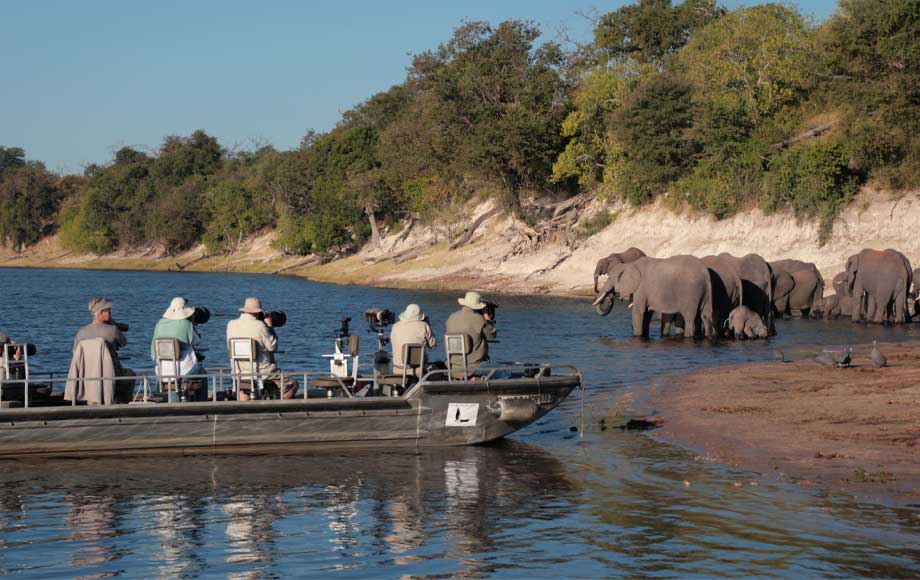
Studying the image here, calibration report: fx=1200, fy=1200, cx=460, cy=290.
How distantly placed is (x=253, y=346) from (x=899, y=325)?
2740cm

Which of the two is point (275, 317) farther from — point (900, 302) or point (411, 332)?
point (900, 302)

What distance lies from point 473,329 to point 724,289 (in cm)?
1907

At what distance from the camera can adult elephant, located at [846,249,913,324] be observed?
37594 millimetres

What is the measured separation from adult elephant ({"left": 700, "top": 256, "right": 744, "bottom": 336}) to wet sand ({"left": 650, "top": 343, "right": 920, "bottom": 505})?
9.80m

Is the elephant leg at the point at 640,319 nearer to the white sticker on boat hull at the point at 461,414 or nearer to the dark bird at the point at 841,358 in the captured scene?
the dark bird at the point at 841,358

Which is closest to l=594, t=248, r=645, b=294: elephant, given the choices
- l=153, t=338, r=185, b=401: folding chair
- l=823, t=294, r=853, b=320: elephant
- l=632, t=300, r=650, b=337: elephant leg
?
l=823, t=294, r=853, b=320: elephant

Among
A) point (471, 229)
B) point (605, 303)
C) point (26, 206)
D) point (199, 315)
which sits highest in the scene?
point (26, 206)

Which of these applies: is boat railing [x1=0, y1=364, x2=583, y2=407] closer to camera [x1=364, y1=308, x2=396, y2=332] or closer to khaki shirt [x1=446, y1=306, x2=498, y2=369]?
khaki shirt [x1=446, y1=306, x2=498, y2=369]

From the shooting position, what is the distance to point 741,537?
1135cm

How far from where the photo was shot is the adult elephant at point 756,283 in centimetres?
3538

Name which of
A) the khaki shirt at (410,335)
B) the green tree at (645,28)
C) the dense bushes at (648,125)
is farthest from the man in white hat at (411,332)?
the green tree at (645,28)

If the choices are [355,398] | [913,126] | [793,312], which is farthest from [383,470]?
[913,126]

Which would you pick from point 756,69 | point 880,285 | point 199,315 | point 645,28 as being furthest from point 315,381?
point 645,28

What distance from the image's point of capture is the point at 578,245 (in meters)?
57.4
